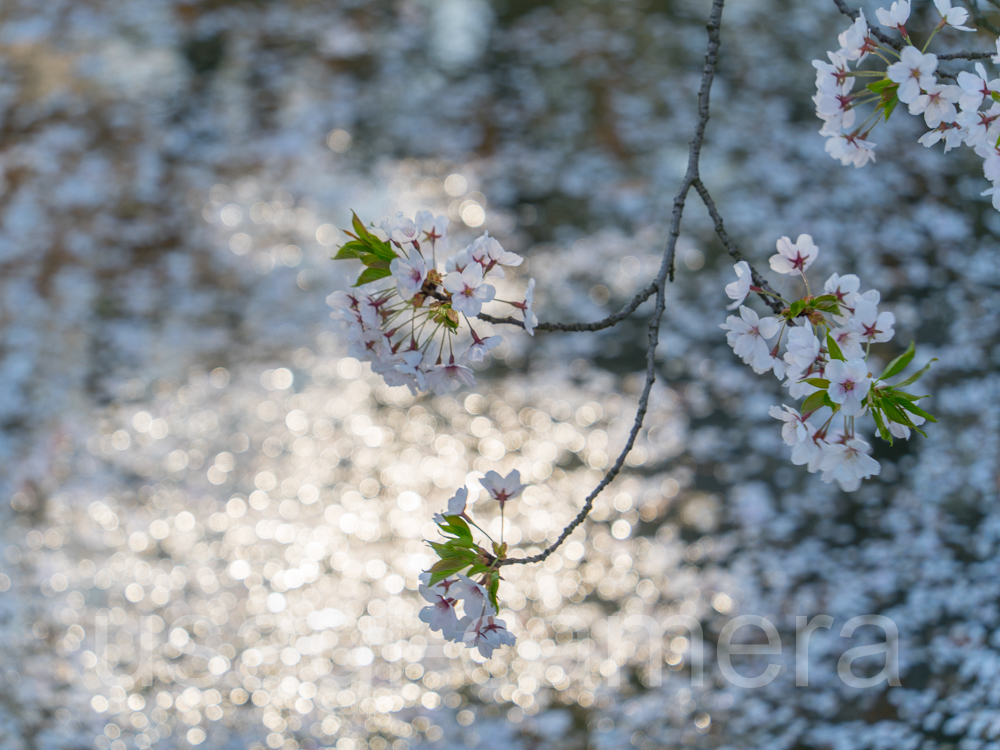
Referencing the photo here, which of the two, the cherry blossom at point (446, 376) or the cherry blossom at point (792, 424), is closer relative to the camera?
the cherry blossom at point (792, 424)

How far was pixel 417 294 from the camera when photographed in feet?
3.91

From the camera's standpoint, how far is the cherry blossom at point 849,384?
1057mm

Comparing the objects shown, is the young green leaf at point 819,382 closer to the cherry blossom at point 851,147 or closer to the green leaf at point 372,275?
the cherry blossom at point 851,147

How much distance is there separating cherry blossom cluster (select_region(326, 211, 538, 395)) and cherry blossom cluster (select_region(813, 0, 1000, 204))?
68 cm

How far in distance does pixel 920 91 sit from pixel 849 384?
23.7 inches

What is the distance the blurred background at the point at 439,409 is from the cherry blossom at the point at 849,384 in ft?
5.71

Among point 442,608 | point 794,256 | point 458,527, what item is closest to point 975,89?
point 794,256

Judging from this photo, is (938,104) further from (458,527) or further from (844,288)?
(458,527)

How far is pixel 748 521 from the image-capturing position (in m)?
3.24

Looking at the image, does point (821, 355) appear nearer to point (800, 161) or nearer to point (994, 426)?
point (994, 426)

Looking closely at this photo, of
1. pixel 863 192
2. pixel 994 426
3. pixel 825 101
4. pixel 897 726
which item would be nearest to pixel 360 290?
pixel 825 101

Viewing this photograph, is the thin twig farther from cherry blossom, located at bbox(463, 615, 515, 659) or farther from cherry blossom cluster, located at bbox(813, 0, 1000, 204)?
cherry blossom cluster, located at bbox(813, 0, 1000, 204)

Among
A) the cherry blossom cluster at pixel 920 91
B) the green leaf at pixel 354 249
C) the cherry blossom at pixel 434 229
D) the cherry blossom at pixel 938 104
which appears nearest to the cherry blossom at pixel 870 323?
the cherry blossom cluster at pixel 920 91

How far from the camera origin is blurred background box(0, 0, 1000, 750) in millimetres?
2707
